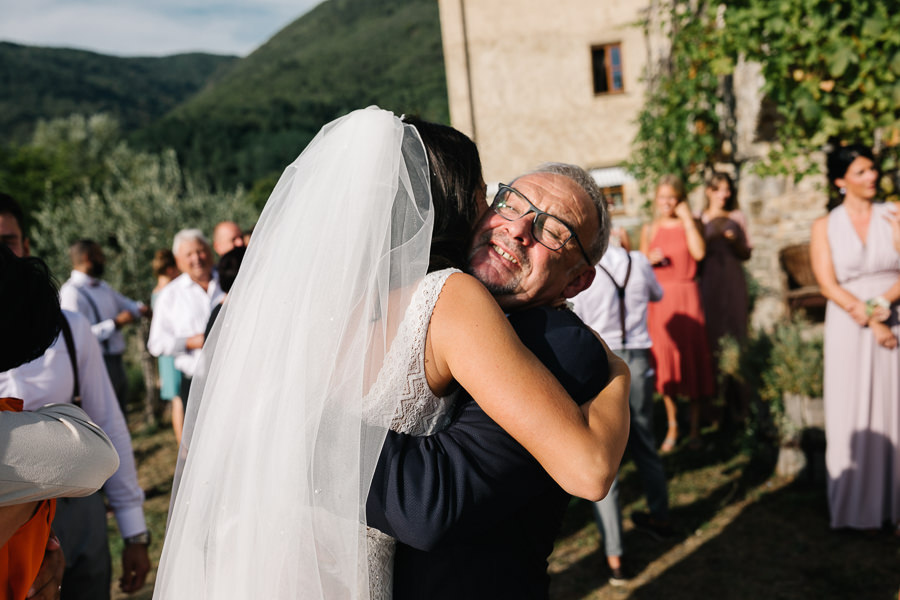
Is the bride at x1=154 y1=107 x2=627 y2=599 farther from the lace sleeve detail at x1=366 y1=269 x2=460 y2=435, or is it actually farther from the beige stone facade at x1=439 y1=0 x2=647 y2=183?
the beige stone facade at x1=439 y1=0 x2=647 y2=183

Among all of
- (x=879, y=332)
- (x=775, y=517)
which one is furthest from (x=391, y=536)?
(x=775, y=517)

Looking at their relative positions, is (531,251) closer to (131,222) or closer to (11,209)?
(11,209)

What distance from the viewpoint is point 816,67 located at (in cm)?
502

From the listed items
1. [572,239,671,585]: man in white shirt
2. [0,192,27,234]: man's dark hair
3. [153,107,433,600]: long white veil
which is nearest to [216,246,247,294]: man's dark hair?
[0,192,27,234]: man's dark hair

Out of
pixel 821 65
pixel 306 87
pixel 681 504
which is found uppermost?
pixel 306 87

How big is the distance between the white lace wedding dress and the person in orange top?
0.61 m

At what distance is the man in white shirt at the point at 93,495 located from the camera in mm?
2293

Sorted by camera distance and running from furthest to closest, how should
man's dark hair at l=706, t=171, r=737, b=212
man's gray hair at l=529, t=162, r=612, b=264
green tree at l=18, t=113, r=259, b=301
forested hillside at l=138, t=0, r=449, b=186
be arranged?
forested hillside at l=138, t=0, r=449, b=186 → green tree at l=18, t=113, r=259, b=301 → man's dark hair at l=706, t=171, r=737, b=212 → man's gray hair at l=529, t=162, r=612, b=264

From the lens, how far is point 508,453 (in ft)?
4.43

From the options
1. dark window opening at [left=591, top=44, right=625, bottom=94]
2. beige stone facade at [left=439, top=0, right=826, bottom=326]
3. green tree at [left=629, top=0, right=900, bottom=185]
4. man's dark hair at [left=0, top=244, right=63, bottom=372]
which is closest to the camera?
man's dark hair at [left=0, top=244, right=63, bottom=372]

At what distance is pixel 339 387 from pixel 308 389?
61mm

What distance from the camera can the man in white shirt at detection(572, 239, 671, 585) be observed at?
432cm

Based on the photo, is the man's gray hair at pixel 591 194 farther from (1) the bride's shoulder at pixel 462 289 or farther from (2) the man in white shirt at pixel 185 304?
(2) the man in white shirt at pixel 185 304

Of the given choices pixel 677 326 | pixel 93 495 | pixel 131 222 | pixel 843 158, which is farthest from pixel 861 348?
pixel 131 222
